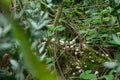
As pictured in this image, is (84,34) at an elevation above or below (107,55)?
above

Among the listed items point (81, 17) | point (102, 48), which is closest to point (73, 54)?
point (102, 48)

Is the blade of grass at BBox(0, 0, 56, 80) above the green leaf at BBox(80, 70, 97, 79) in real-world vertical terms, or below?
above

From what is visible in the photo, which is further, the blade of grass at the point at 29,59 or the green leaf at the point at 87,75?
the green leaf at the point at 87,75

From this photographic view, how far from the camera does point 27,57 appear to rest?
0.15m

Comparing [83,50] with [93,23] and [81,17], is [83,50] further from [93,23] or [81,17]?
[81,17]

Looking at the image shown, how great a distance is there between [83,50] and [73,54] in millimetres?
80

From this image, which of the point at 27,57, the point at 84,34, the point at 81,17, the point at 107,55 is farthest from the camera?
the point at 81,17

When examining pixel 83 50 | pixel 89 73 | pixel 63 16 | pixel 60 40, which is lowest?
pixel 89 73

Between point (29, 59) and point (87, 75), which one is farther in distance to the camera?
point (87, 75)

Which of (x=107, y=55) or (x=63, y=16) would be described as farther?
(x=63, y=16)

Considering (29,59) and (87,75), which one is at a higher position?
(29,59)

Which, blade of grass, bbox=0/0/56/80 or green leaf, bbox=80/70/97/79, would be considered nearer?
blade of grass, bbox=0/0/56/80

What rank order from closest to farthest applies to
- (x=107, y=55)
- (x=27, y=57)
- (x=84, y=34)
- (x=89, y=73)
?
(x=27, y=57)
(x=89, y=73)
(x=107, y=55)
(x=84, y=34)

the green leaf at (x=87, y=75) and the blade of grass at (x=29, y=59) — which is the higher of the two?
the blade of grass at (x=29, y=59)
